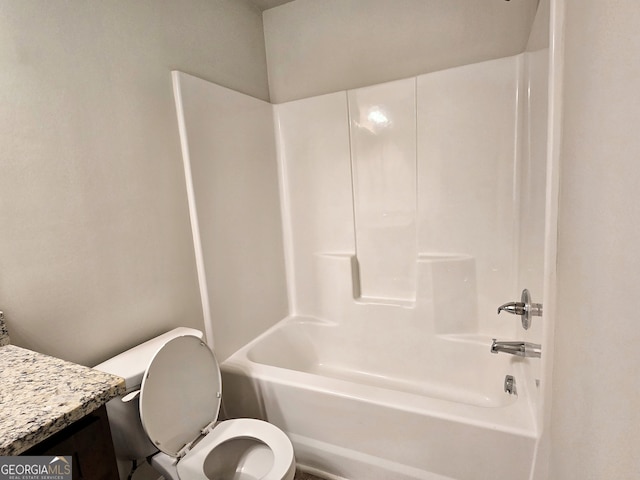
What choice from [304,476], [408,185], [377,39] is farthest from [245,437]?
[377,39]

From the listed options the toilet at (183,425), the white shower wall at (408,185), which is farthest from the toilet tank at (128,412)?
the white shower wall at (408,185)

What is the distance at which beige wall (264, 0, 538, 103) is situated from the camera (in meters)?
1.65

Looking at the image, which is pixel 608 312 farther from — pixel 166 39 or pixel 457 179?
pixel 166 39

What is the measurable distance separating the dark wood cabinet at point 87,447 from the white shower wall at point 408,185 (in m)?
1.60

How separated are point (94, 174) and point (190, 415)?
103 cm

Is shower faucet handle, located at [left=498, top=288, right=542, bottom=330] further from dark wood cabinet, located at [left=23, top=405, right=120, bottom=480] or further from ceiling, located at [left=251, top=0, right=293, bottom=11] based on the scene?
ceiling, located at [left=251, top=0, right=293, bottom=11]

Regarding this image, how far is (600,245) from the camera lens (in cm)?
60

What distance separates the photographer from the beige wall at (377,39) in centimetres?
165

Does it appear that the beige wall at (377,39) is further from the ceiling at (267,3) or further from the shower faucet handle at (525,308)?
the shower faucet handle at (525,308)

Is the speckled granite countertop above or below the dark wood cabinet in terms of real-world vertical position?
above

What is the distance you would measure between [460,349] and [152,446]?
1.61m

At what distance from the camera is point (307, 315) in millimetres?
2344

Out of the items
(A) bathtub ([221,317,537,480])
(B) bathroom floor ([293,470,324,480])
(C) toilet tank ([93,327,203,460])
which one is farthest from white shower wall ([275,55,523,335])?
(C) toilet tank ([93,327,203,460])

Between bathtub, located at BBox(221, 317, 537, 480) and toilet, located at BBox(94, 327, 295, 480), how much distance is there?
241mm
